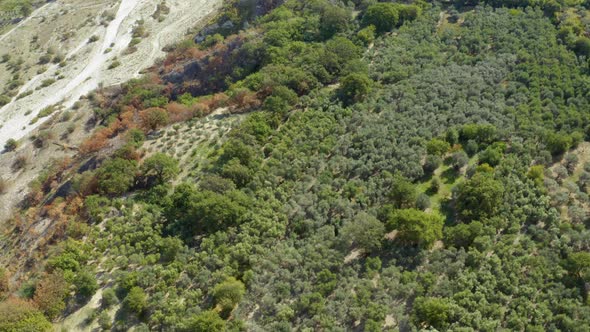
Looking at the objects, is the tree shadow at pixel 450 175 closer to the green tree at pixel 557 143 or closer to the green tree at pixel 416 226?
the green tree at pixel 416 226

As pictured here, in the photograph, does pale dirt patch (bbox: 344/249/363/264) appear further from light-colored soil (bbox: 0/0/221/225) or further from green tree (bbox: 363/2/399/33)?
light-colored soil (bbox: 0/0/221/225)

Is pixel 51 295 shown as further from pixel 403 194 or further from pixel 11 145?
pixel 11 145

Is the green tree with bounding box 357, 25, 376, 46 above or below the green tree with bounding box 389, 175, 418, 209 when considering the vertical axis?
above

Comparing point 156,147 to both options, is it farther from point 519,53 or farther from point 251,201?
point 519,53

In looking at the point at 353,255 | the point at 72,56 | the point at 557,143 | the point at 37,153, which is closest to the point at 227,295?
the point at 353,255

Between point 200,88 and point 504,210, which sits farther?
point 200,88

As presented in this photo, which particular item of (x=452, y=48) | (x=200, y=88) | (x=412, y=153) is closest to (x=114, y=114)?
(x=200, y=88)

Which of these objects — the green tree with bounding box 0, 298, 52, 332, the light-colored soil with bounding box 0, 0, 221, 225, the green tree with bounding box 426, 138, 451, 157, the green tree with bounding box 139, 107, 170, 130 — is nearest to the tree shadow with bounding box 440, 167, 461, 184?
the green tree with bounding box 426, 138, 451, 157
